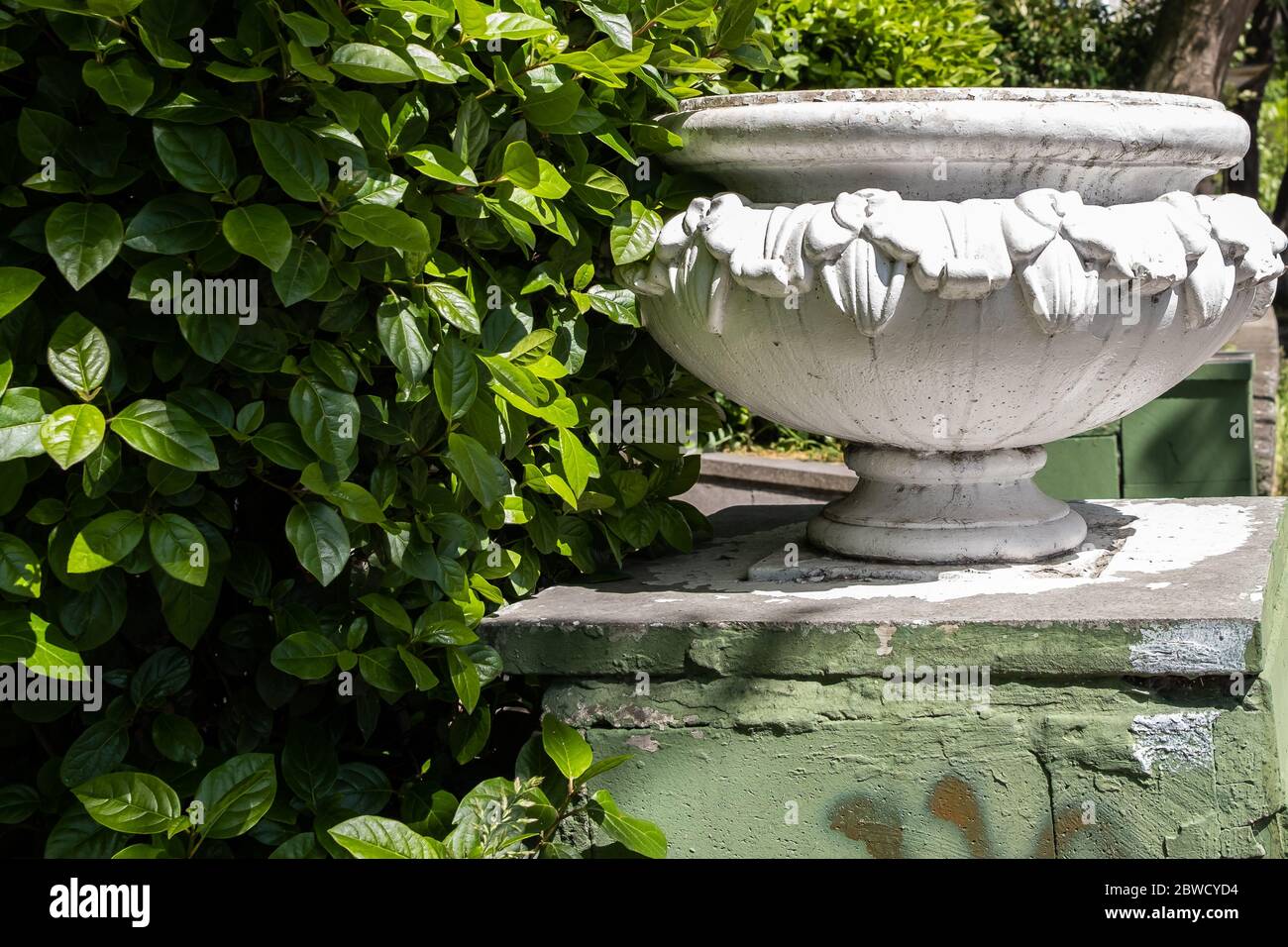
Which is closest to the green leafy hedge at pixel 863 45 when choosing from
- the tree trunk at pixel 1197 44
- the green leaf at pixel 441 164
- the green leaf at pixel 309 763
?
the tree trunk at pixel 1197 44

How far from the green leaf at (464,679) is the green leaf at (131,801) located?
1.41 feet

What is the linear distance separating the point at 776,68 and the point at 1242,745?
5.22 ft

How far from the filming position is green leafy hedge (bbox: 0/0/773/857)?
1.66 metres

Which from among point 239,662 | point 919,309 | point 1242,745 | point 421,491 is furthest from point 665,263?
point 1242,745

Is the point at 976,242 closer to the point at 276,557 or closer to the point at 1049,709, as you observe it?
the point at 1049,709

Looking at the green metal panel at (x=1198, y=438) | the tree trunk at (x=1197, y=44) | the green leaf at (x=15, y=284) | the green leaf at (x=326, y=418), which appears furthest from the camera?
the tree trunk at (x=1197, y=44)

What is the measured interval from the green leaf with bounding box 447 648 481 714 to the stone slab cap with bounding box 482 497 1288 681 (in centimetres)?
15

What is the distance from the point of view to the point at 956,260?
1.99m

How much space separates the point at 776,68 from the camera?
2742mm

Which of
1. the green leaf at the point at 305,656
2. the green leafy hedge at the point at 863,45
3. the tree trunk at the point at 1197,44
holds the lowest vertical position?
the green leaf at the point at 305,656

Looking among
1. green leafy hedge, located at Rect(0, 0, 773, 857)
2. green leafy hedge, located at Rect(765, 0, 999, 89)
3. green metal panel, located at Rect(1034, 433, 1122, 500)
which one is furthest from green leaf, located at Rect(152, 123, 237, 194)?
green metal panel, located at Rect(1034, 433, 1122, 500)

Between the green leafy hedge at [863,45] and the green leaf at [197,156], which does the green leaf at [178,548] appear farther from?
the green leafy hedge at [863,45]

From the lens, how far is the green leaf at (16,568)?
164cm

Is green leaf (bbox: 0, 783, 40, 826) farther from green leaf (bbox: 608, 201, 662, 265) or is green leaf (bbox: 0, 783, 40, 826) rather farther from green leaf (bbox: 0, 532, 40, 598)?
green leaf (bbox: 608, 201, 662, 265)
